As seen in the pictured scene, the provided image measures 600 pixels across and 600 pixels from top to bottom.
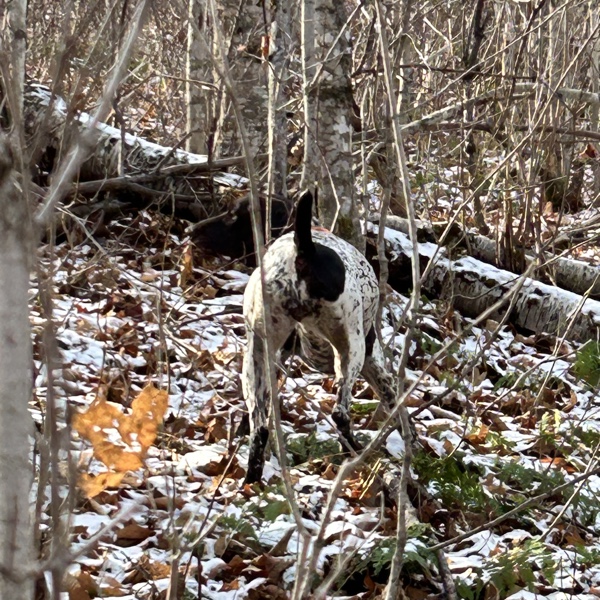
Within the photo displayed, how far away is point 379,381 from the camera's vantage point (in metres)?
5.48

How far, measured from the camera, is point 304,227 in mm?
4359

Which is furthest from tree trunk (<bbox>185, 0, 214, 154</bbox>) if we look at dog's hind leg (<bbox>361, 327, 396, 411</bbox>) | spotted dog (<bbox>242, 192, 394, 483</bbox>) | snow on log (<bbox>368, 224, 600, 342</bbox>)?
spotted dog (<bbox>242, 192, 394, 483</bbox>)

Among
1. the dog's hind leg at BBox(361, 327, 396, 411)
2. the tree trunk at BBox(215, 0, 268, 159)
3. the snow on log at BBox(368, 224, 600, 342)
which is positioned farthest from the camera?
the tree trunk at BBox(215, 0, 268, 159)

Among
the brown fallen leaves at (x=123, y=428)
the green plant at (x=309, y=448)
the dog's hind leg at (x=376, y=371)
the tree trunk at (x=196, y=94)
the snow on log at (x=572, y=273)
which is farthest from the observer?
the tree trunk at (x=196, y=94)

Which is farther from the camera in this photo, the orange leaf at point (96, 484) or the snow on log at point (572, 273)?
the snow on log at point (572, 273)

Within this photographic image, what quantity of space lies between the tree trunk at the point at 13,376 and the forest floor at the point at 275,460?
2.51 feet

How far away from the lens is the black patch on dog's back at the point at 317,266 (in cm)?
437

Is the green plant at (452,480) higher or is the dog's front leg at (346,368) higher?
the dog's front leg at (346,368)

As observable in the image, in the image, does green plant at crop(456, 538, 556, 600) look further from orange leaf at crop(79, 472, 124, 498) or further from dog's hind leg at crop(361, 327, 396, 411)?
orange leaf at crop(79, 472, 124, 498)

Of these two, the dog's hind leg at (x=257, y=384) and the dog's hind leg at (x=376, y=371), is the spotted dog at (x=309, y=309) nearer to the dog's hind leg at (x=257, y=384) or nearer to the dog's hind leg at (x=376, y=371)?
the dog's hind leg at (x=257, y=384)

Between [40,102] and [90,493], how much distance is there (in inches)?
274

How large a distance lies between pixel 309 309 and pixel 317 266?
260 mm

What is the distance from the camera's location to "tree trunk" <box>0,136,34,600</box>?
1373mm

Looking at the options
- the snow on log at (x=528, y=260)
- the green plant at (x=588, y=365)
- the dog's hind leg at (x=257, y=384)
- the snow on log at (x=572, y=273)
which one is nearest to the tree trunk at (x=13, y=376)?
the dog's hind leg at (x=257, y=384)
